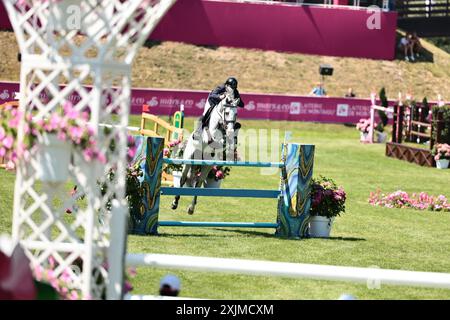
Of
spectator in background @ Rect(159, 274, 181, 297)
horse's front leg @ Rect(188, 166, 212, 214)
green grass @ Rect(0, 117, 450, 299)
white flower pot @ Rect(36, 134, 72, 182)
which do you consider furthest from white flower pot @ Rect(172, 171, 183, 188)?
white flower pot @ Rect(36, 134, 72, 182)

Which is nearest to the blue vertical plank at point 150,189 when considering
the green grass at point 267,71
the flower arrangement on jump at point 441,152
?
the flower arrangement on jump at point 441,152

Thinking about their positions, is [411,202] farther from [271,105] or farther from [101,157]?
[271,105]

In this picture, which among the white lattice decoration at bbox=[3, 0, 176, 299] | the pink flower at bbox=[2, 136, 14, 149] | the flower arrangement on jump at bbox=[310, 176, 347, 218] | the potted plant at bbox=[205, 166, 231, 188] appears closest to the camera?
the white lattice decoration at bbox=[3, 0, 176, 299]

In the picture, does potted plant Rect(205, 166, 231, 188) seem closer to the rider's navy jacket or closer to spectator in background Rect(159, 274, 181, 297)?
the rider's navy jacket

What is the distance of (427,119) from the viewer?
3503 centimetres

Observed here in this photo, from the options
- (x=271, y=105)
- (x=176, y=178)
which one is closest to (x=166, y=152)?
(x=176, y=178)

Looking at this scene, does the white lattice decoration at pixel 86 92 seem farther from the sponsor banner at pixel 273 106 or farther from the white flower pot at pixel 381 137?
the sponsor banner at pixel 273 106

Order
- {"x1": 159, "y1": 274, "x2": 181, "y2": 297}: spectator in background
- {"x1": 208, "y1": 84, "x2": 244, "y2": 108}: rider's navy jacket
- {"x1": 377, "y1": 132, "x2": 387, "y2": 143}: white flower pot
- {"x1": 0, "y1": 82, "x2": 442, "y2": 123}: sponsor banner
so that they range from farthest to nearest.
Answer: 1. {"x1": 0, "y1": 82, "x2": 442, "y2": 123}: sponsor banner
2. {"x1": 377, "y1": 132, "x2": 387, "y2": 143}: white flower pot
3. {"x1": 208, "y1": 84, "x2": 244, "y2": 108}: rider's navy jacket
4. {"x1": 159, "y1": 274, "x2": 181, "y2": 297}: spectator in background

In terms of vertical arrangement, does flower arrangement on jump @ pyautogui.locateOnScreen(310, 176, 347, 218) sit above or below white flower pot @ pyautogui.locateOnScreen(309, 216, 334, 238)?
above

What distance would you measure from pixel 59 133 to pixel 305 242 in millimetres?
9125

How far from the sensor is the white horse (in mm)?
18531

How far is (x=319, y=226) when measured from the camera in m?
16.5

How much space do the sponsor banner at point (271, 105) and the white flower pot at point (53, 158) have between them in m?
33.1
